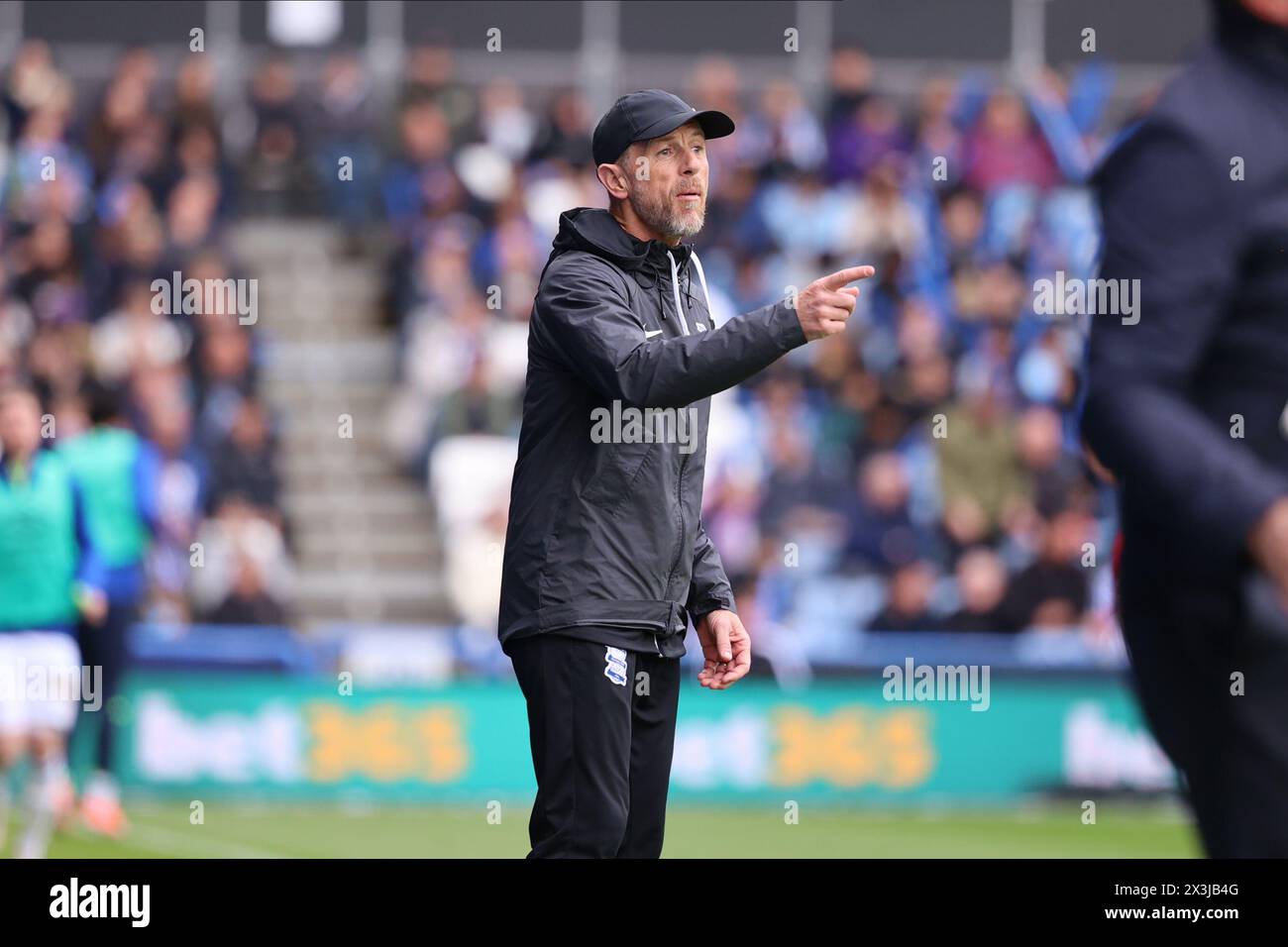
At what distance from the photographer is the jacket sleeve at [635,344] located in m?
4.55

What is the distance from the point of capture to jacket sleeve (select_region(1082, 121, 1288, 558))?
3078 millimetres

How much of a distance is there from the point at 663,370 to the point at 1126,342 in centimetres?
164

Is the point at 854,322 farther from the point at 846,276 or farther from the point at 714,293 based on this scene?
the point at 846,276

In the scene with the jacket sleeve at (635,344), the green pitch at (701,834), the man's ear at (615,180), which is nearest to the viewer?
the jacket sleeve at (635,344)

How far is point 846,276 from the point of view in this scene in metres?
4.32

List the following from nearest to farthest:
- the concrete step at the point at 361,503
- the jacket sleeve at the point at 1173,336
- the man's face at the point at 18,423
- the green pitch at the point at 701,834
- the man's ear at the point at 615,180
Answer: the jacket sleeve at the point at 1173,336 → the man's ear at the point at 615,180 → the man's face at the point at 18,423 → the green pitch at the point at 701,834 → the concrete step at the point at 361,503

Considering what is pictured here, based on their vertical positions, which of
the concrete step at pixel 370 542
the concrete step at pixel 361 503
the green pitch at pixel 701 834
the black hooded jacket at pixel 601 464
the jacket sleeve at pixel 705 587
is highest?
the black hooded jacket at pixel 601 464

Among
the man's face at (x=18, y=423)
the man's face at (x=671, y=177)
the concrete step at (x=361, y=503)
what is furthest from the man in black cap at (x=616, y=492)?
the concrete step at (x=361, y=503)

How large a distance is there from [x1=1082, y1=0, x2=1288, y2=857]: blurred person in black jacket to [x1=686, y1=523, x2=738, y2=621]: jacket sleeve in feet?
7.02

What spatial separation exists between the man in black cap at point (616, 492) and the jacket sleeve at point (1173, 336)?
1504mm

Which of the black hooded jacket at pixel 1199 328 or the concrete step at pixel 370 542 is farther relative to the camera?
the concrete step at pixel 370 542

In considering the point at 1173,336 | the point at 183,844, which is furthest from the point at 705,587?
the point at 183,844

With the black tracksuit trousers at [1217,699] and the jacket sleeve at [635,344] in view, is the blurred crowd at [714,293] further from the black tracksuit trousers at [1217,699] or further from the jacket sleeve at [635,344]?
the black tracksuit trousers at [1217,699]

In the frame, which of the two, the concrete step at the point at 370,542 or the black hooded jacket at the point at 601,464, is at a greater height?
the black hooded jacket at the point at 601,464
